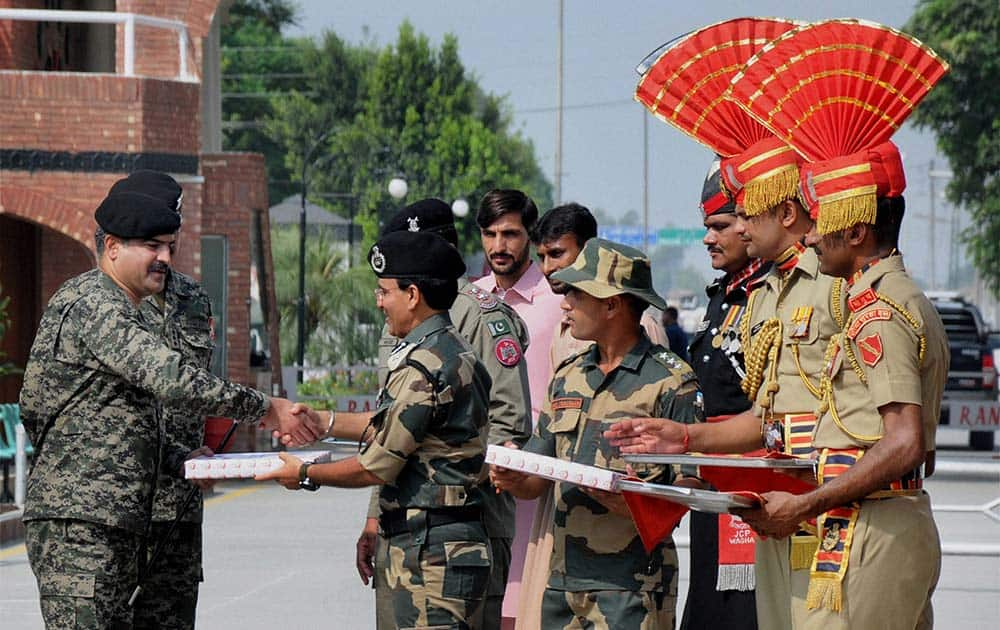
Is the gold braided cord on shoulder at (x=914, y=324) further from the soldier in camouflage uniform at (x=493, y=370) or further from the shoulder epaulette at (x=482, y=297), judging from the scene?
the shoulder epaulette at (x=482, y=297)

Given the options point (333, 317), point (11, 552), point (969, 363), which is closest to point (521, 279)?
point (11, 552)

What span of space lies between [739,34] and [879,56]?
3.91ft

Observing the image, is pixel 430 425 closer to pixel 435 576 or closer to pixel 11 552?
pixel 435 576

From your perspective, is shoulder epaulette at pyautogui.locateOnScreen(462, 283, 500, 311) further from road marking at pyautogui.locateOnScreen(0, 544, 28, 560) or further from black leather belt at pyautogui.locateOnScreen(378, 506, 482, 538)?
road marking at pyautogui.locateOnScreen(0, 544, 28, 560)

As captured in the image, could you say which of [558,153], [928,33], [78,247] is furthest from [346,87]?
[78,247]

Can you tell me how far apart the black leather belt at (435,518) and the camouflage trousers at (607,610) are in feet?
1.23

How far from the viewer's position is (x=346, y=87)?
7200cm

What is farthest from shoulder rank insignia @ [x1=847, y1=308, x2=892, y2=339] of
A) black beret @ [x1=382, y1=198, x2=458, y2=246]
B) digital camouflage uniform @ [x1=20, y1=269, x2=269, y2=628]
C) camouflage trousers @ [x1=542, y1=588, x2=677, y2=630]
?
black beret @ [x1=382, y1=198, x2=458, y2=246]

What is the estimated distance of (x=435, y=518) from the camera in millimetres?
5488

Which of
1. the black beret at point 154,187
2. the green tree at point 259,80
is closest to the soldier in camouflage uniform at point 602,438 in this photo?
the black beret at point 154,187

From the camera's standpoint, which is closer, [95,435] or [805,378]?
[805,378]

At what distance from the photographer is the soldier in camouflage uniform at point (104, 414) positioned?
5699 millimetres

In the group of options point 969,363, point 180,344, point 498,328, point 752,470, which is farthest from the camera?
point 969,363

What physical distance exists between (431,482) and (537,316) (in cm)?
217
